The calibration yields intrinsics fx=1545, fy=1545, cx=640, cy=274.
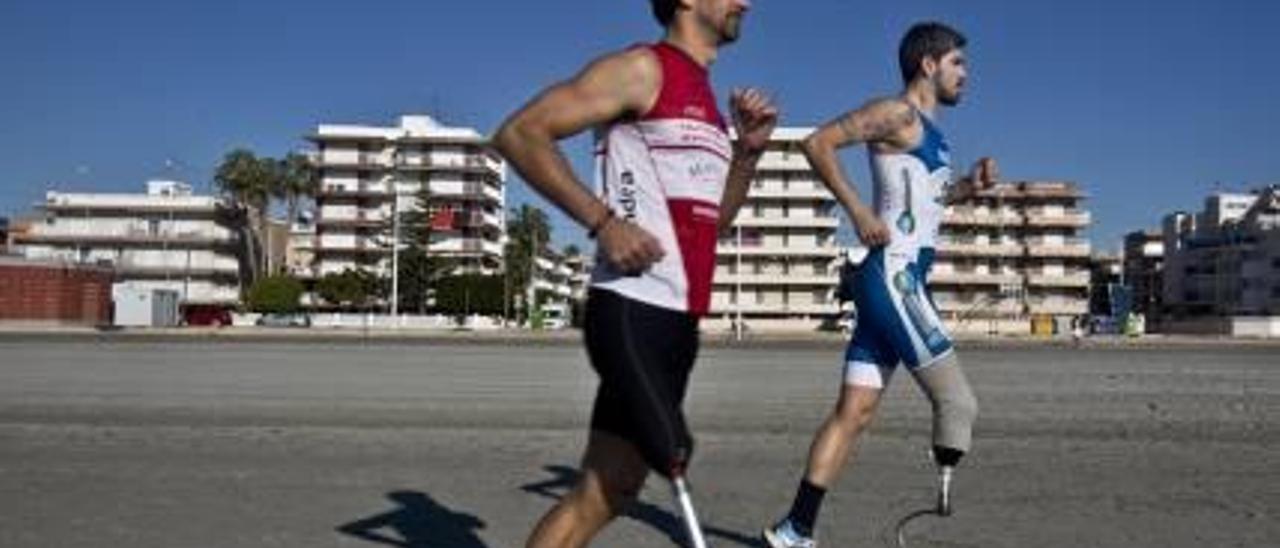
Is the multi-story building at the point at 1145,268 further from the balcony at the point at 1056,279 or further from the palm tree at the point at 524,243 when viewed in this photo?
the palm tree at the point at 524,243

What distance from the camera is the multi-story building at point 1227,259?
478 feet

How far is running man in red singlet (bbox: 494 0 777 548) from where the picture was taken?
3.62 meters

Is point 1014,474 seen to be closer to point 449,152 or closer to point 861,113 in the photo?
point 861,113

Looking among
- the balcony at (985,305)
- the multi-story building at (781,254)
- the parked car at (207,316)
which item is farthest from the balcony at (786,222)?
the parked car at (207,316)

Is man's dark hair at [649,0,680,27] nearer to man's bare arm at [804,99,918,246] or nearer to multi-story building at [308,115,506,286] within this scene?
man's bare arm at [804,99,918,246]

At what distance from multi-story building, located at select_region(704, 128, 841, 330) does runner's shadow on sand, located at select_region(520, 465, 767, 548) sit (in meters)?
112

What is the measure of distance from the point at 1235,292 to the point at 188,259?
327 feet

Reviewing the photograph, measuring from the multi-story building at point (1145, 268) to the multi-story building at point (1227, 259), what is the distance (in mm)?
4291

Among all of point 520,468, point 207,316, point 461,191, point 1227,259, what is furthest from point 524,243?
point 520,468

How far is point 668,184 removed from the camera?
3828mm

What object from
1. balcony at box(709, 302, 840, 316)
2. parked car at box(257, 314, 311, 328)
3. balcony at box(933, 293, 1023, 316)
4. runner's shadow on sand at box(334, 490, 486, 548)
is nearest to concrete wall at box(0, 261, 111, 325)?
parked car at box(257, 314, 311, 328)

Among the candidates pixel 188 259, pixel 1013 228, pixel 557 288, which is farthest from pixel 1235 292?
pixel 188 259

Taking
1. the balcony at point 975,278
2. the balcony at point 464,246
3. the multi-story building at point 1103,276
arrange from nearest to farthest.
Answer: the balcony at point 464,246
the balcony at point 975,278
the multi-story building at point 1103,276

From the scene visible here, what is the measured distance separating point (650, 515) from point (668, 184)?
3453 mm
